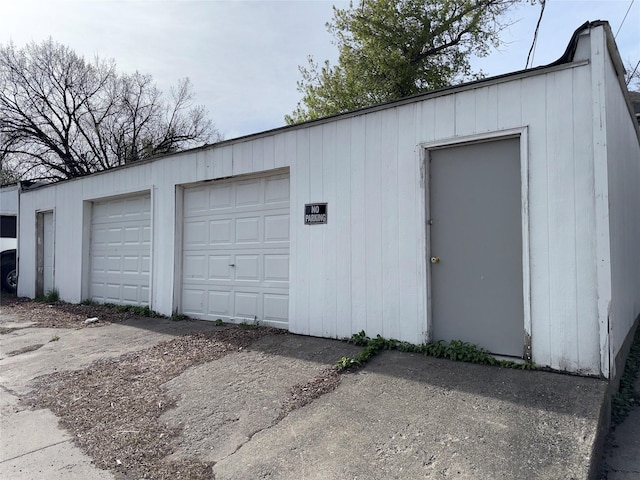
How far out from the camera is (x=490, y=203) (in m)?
4.21

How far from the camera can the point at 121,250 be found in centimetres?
860

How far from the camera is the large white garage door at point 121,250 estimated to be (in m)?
8.11

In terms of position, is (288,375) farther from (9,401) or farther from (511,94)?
(511,94)

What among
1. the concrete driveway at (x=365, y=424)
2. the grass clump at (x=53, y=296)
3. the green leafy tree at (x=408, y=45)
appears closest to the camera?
the concrete driveway at (x=365, y=424)

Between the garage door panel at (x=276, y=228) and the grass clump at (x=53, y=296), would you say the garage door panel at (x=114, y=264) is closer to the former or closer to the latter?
the grass clump at (x=53, y=296)

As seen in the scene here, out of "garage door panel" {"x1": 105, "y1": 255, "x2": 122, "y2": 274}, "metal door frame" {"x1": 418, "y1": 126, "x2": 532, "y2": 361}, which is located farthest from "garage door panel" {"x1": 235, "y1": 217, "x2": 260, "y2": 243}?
"garage door panel" {"x1": 105, "y1": 255, "x2": 122, "y2": 274}

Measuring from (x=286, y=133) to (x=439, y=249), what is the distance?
8.99ft

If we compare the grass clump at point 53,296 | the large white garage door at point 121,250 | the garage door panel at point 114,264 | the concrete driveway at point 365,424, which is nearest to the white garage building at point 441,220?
the concrete driveway at point 365,424

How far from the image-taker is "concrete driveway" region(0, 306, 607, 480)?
2623mm

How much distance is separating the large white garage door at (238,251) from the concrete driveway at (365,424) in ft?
5.39

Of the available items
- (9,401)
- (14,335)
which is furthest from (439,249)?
(14,335)

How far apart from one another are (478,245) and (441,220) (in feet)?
1.56

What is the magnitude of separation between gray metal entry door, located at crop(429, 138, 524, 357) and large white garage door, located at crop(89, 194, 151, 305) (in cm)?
581

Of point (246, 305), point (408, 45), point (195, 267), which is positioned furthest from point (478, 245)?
point (408, 45)
